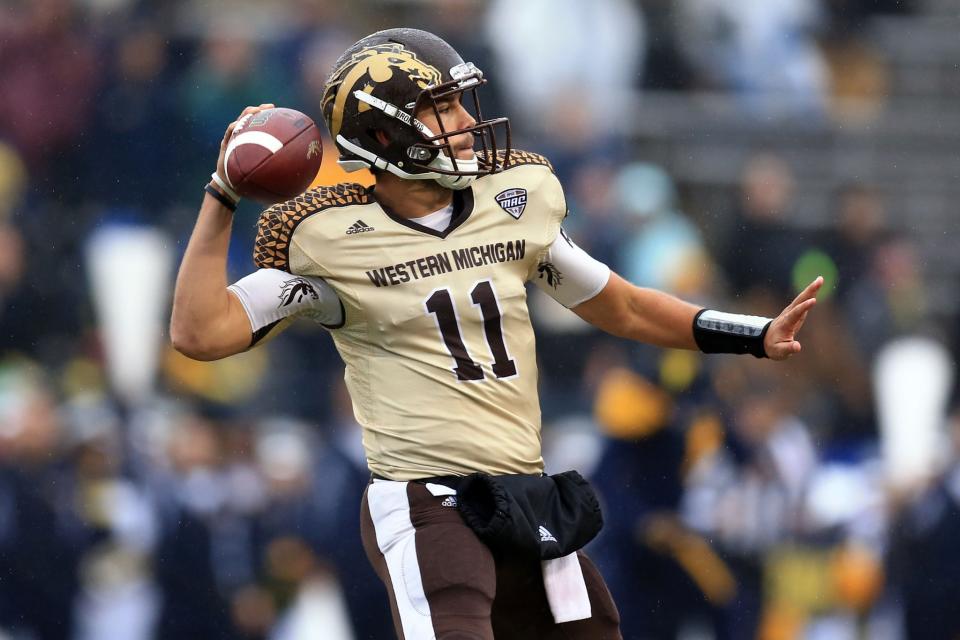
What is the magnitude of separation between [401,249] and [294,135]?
0.36m

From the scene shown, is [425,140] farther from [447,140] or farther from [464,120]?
[464,120]

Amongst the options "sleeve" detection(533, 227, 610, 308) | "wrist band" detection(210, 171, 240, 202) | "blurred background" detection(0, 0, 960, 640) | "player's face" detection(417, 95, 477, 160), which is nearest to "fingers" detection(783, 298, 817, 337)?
"sleeve" detection(533, 227, 610, 308)

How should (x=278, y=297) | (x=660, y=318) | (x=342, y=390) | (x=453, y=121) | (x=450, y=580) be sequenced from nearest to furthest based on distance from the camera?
(x=450, y=580), (x=278, y=297), (x=453, y=121), (x=660, y=318), (x=342, y=390)

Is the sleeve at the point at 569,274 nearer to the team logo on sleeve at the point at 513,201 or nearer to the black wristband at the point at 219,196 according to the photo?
the team logo on sleeve at the point at 513,201

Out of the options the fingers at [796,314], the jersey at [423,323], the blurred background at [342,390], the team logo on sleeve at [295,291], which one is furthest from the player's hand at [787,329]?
the blurred background at [342,390]

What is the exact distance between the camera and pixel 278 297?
3.46 m

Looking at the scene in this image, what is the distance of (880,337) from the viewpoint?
817 cm

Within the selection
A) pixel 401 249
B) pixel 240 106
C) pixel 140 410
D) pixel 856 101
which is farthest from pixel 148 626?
pixel 856 101

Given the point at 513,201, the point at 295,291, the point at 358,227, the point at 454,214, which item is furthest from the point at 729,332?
the point at 295,291

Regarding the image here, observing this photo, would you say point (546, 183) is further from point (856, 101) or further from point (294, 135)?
point (856, 101)

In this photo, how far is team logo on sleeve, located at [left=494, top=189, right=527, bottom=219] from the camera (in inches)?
142

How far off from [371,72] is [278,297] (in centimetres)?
57

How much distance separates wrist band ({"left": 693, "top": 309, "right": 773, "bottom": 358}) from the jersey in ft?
1.71

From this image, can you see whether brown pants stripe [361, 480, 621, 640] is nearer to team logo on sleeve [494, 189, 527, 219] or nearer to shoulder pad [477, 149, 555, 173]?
team logo on sleeve [494, 189, 527, 219]
